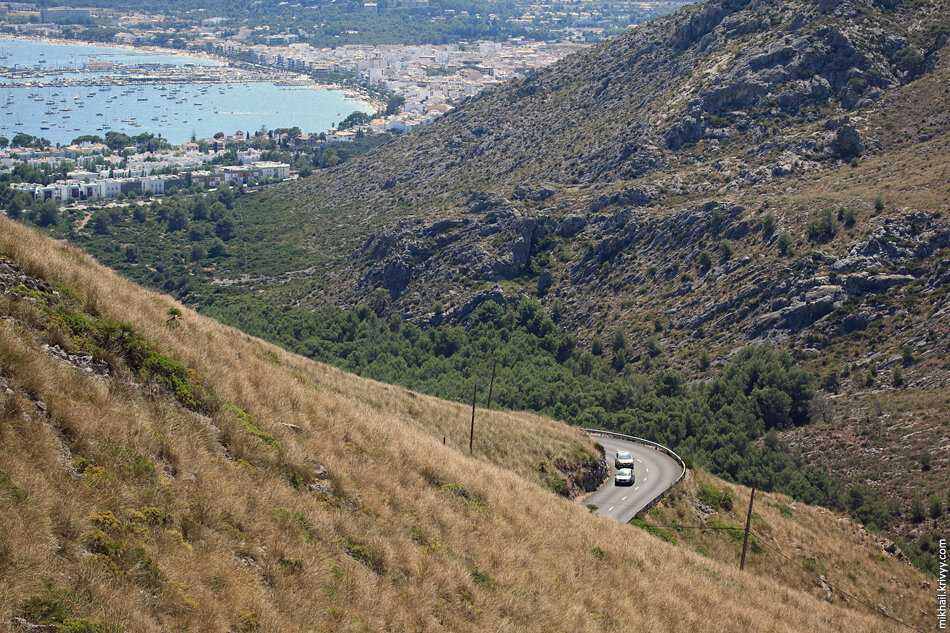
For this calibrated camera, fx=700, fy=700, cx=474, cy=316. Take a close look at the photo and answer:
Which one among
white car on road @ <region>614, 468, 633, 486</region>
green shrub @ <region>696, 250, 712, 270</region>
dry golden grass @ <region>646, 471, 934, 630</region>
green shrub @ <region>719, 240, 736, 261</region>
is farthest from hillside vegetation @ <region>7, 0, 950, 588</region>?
white car on road @ <region>614, 468, 633, 486</region>

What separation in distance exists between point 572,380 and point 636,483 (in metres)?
29.4

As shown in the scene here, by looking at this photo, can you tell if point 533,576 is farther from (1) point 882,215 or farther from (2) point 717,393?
(1) point 882,215

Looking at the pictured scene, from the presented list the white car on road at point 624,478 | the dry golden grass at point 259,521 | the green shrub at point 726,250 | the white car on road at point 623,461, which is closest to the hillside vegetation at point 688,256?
the green shrub at point 726,250

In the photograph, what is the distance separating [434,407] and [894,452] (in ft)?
97.6

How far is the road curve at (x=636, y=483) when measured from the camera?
103ft

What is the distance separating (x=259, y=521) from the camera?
11.9 metres

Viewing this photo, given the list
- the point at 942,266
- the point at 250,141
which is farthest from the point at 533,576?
the point at 250,141

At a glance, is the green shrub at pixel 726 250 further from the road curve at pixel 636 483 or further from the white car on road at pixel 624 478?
the white car on road at pixel 624 478

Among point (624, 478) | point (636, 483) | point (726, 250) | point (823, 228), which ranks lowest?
point (636, 483)

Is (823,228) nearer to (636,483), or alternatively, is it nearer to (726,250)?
(726,250)

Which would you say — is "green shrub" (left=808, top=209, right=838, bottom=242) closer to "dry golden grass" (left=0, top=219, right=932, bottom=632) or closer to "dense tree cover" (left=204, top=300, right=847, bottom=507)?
"dense tree cover" (left=204, top=300, right=847, bottom=507)

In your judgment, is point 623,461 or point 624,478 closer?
point 624,478

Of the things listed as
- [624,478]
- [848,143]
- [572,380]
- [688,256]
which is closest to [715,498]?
Answer: [624,478]

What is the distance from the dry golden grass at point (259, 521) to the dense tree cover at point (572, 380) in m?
29.3
